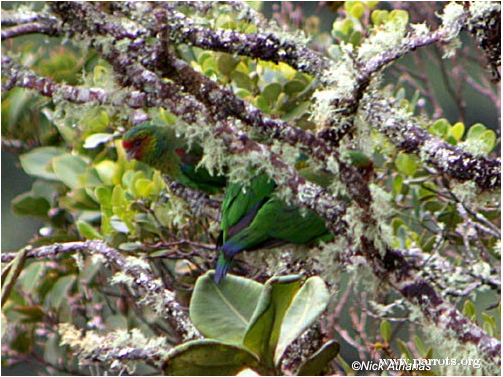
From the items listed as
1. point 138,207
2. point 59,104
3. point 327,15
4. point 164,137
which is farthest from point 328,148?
point 327,15

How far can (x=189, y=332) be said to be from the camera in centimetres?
93

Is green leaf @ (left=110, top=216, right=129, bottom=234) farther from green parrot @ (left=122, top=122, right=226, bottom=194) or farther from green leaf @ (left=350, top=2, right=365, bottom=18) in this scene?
green leaf @ (left=350, top=2, right=365, bottom=18)

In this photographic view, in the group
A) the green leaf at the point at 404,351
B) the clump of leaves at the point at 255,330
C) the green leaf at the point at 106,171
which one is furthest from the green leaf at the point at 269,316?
the green leaf at the point at 106,171

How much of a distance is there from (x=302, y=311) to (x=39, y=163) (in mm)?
1572

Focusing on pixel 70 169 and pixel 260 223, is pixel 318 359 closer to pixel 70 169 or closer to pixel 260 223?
pixel 260 223

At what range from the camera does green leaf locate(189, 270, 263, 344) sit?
678 millimetres

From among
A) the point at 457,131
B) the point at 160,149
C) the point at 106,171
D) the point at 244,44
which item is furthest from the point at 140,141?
the point at 244,44

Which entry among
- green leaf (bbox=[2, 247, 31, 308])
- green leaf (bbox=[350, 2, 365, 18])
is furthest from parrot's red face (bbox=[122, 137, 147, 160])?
green leaf (bbox=[2, 247, 31, 308])

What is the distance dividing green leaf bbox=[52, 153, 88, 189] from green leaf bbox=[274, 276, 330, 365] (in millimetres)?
1348

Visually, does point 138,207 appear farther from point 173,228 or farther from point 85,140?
point 85,140

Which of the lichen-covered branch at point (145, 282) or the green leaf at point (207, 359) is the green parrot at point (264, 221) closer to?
the lichen-covered branch at point (145, 282)

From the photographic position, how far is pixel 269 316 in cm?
63

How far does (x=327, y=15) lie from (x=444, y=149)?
3841 mm

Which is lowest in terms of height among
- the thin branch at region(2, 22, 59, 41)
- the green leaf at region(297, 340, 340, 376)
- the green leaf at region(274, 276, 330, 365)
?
the green leaf at region(297, 340, 340, 376)
